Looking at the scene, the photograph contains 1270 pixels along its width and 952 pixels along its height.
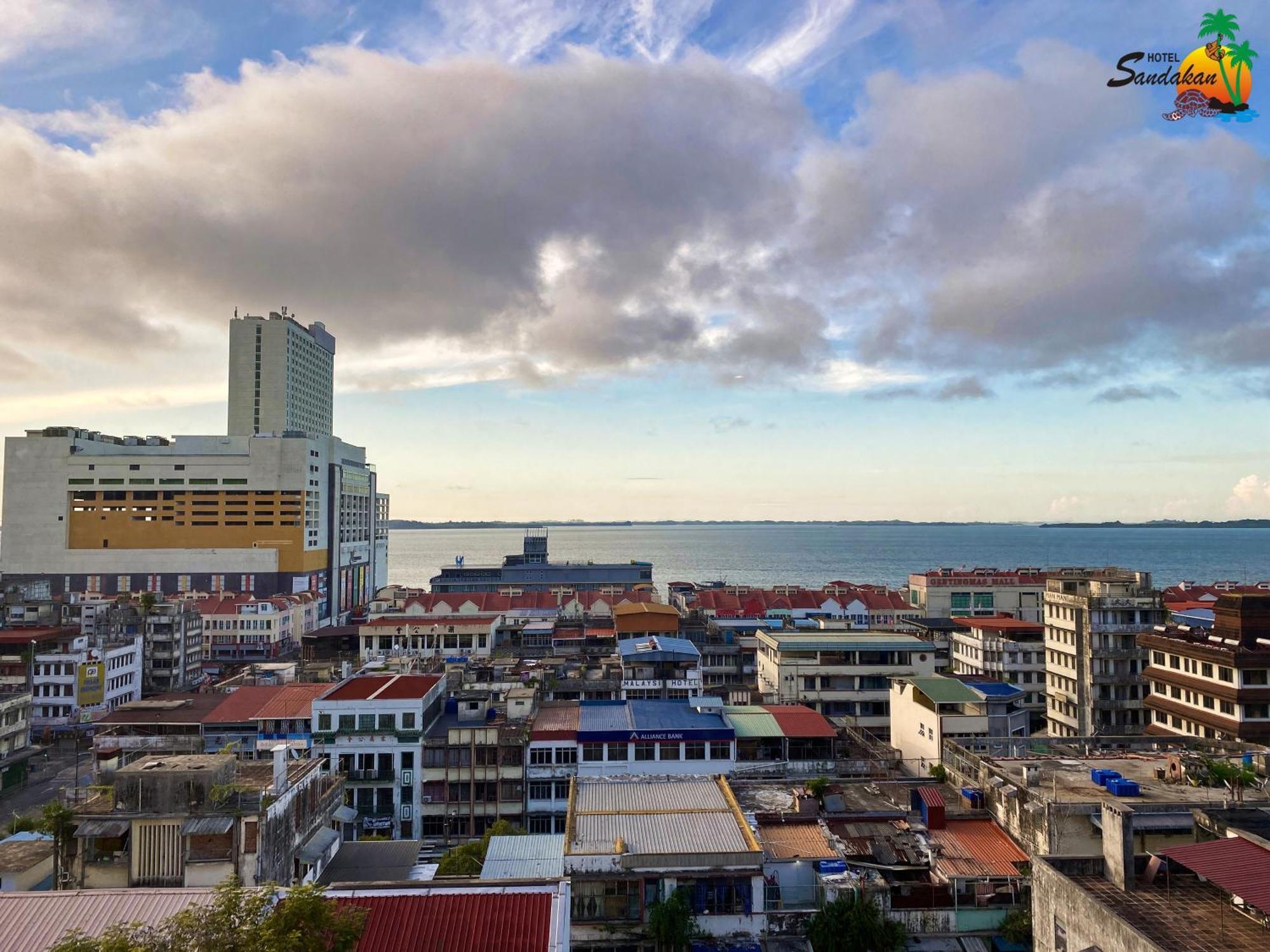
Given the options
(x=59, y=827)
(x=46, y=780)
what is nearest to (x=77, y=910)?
(x=59, y=827)

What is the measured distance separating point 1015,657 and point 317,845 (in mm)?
61888

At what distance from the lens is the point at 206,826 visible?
861 inches

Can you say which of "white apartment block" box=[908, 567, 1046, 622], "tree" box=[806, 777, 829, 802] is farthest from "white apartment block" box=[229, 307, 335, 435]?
"tree" box=[806, 777, 829, 802]

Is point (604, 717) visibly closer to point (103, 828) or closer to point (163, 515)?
point (103, 828)

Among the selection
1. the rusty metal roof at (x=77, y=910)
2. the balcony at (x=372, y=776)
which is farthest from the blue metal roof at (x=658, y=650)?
the rusty metal roof at (x=77, y=910)

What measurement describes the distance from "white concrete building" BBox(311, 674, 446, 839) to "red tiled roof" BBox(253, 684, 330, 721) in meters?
2.02

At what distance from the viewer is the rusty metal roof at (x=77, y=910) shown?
17.6 meters

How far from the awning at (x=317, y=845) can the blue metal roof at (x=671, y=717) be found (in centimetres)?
1945

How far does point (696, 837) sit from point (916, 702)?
2606 centimetres

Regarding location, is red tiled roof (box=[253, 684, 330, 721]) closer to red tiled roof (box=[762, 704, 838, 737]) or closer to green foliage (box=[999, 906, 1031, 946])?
red tiled roof (box=[762, 704, 838, 737])

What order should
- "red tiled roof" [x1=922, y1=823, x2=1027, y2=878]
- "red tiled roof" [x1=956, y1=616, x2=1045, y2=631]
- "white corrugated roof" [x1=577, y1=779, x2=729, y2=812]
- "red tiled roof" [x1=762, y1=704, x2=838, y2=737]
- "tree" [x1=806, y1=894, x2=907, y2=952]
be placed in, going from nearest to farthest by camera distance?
1. "tree" [x1=806, y1=894, x2=907, y2=952]
2. "red tiled roof" [x1=922, y1=823, x2=1027, y2=878]
3. "white corrugated roof" [x1=577, y1=779, x2=729, y2=812]
4. "red tiled roof" [x1=762, y1=704, x2=838, y2=737]
5. "red tiled roof" [x1=956, y1=616, x2=1045, y2=631]

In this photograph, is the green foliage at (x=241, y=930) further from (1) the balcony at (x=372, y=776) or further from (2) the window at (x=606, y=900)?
(1) the balcony at (x=372, y=776)

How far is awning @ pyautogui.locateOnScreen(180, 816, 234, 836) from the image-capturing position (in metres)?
21.8

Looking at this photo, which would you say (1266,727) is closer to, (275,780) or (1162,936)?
(1162,936)
